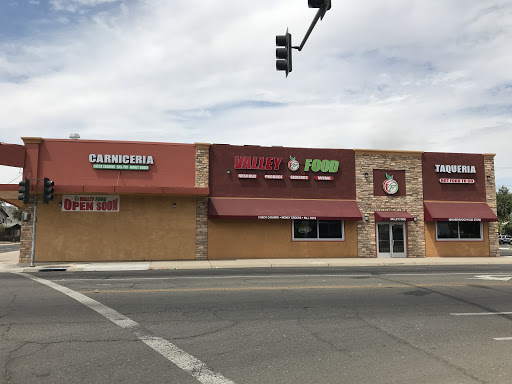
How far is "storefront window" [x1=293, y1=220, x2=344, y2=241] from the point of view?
877 inches

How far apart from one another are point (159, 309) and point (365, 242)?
→ 1672 cm

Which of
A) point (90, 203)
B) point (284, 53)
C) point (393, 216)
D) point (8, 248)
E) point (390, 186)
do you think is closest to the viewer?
point (284, 53)

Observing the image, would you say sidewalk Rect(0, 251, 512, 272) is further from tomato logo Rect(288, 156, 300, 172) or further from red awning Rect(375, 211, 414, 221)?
tomato logo Rect(288, 156, 300, 172)

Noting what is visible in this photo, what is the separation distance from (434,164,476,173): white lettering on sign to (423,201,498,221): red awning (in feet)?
6.39

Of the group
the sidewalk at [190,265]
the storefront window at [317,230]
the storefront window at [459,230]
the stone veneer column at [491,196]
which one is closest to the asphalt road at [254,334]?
the sidewalk at [190,265]

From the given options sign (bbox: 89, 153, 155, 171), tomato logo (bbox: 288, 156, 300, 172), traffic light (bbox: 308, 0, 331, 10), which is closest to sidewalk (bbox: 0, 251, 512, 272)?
sign (bbox: 89, 153, 155, 171)

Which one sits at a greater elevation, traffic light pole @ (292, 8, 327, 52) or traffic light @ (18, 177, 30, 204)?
traffic light pole @ (292, 8, 327, 52)

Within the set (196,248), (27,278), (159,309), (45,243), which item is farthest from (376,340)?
Result: (45,243)

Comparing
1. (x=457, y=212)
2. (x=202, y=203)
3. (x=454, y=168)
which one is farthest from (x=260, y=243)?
(x=454, y=168)

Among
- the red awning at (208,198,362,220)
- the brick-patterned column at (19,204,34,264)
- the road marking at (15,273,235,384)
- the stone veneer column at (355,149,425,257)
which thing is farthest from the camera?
the stone veneer column at (355,149,425,257)

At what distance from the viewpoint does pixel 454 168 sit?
79.8 ft

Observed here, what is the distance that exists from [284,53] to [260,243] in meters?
13.8

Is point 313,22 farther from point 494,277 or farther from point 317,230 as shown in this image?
point 317,230

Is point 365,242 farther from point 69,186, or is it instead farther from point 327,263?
point 69,186
